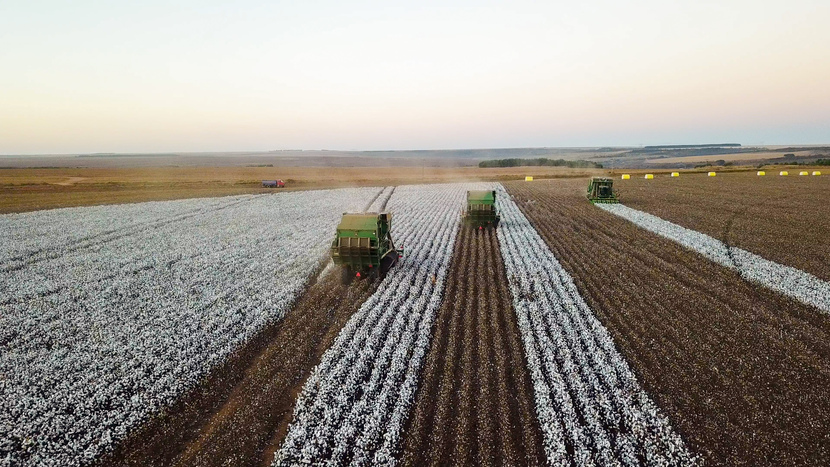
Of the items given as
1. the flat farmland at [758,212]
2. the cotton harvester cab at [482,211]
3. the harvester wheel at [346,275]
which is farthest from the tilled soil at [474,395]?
the flat farmland at [758,212]

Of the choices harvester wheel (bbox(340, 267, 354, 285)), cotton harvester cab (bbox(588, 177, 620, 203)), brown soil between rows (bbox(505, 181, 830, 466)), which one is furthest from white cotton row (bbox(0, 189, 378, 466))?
cotton harvester cab (bbox(588, 177, 620, 203))

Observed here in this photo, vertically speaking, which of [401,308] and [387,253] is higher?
[387,253]

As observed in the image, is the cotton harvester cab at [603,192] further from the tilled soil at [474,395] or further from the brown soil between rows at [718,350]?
the tilled soil at [474,395]

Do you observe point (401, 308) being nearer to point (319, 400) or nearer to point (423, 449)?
point (319, 400)

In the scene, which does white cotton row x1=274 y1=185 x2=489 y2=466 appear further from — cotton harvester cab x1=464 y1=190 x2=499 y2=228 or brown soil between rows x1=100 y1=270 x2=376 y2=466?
cotton harvester cab x1=464 y1=190 x2=499 y2=228

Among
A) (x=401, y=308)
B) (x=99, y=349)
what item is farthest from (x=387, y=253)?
(x=99, y=349)

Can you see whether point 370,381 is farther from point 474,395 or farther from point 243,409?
point 243,409
